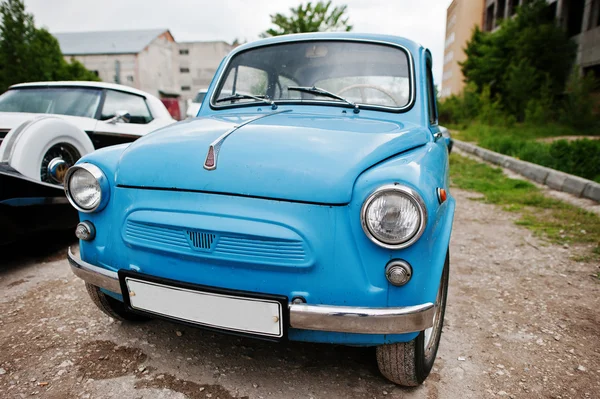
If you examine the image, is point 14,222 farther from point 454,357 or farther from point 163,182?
point 454,357

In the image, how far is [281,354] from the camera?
2.11m

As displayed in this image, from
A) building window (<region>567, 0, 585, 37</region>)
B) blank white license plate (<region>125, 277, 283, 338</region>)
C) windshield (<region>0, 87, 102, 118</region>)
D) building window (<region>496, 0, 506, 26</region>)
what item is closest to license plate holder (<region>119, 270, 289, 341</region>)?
blank white license plate (<region>125, 277, 283, 338</region>)

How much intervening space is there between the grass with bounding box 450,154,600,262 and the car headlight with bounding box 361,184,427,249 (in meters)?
2.75

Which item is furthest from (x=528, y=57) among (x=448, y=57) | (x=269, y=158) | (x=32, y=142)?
(x=448, y=57)

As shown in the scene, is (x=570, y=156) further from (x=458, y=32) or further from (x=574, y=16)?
(x=458, y=32)

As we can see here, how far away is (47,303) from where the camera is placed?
2.63 meters

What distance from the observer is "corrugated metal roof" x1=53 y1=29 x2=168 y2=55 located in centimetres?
3859

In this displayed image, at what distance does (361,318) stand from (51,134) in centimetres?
303

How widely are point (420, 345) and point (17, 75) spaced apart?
26.8m

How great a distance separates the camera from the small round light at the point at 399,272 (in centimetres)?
149

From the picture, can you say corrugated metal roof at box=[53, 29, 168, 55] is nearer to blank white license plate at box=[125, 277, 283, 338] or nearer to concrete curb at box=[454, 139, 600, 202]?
concrete curb at box=[454, 139, 600, 202]

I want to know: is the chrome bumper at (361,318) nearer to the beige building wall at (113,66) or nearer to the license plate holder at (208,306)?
the license plate holder at (208,306)

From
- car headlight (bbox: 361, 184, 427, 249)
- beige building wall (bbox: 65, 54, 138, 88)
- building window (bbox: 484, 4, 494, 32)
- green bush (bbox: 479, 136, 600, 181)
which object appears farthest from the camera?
beige building wall (bbox: 65, 54, 138, 88)

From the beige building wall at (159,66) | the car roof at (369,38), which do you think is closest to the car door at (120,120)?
the car roof at (369,38)
